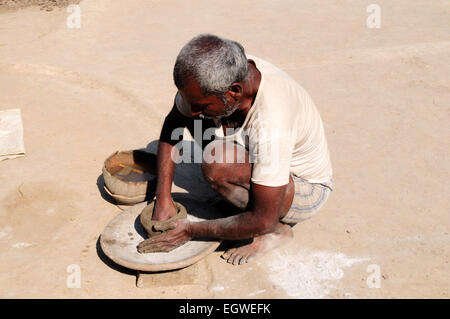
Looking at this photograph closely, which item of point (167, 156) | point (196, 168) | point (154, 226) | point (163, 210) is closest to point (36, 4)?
point (196, 168)

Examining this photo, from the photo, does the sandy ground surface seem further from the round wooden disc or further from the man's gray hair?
the man's gray hair

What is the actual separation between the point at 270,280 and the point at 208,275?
371mm

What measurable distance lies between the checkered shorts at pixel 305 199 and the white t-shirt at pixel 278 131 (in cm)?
12

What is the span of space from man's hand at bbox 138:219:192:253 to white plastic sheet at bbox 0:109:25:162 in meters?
1.81

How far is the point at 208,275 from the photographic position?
2789 mm

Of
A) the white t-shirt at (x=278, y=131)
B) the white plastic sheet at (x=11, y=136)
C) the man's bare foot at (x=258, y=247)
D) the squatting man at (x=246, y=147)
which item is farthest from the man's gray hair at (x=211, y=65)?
the white plastic sheet at (x=11, y=136)

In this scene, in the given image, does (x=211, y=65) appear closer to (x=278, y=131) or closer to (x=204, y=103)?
(x=204, y=103)

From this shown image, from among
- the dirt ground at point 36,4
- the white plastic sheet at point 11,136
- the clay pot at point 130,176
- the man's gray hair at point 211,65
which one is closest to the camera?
the man's gray hair at point 211,65

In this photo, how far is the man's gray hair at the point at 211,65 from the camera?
2.19 m

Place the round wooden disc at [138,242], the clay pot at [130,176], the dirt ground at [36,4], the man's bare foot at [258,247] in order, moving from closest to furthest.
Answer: the round wooden disc at [138,242]
the man's bare foot at [258,247]
the clay pot at [130,176]
the dirt ground at [36,4]

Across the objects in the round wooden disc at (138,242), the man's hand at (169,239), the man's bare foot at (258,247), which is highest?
the man's hand at (169,239)

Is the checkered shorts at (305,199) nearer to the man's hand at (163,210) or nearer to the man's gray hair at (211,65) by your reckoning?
the man's hand at (163,210)

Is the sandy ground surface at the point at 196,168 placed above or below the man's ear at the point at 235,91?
below

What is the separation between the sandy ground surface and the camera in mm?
2781
